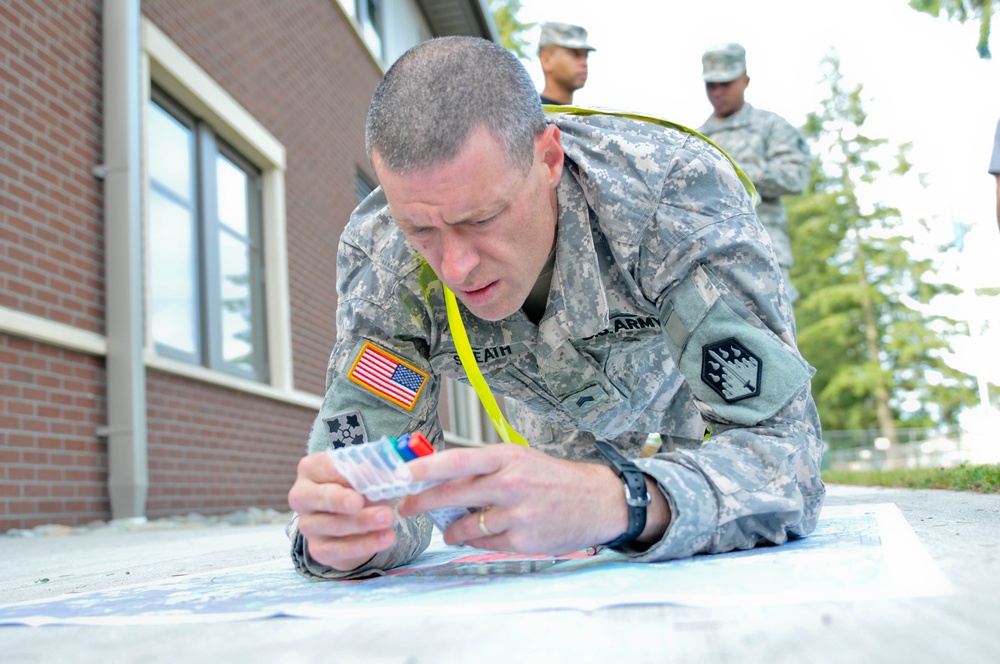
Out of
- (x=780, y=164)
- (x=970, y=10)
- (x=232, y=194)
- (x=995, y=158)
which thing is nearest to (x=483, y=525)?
(x=995, y=158)

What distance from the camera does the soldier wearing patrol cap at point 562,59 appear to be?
4375mm

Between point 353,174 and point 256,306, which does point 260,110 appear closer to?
point 256,306

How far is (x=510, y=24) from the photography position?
676 inches

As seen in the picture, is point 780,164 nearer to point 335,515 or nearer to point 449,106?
point 449,106

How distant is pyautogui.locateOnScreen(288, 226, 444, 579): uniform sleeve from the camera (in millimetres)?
1725

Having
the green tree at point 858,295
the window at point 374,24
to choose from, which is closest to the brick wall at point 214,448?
the window at point 374,24

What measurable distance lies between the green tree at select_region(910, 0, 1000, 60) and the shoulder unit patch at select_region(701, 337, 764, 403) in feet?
20.4

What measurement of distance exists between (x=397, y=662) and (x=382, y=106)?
1.08 metres

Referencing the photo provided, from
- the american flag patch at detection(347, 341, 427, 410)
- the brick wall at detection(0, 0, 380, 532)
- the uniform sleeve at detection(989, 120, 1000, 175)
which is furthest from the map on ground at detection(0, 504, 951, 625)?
the brick wall at detection(0, 0, 380, 532)

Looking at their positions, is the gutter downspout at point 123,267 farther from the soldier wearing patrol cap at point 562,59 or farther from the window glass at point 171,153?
the soldier wearing patrol cap at point 562,59

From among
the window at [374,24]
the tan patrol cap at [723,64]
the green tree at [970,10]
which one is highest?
the window at [374,24]

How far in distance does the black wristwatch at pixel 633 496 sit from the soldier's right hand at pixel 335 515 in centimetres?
32

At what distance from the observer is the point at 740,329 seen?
1.46 metres

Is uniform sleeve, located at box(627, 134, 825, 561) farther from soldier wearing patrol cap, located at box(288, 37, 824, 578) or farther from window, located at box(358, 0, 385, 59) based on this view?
window, located at box(358, 0, 385, 59)
